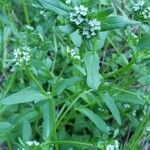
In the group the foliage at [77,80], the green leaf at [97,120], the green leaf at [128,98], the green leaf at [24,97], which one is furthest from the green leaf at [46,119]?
the green leaf at [128,98]

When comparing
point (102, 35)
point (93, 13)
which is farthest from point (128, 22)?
point (102, 35)

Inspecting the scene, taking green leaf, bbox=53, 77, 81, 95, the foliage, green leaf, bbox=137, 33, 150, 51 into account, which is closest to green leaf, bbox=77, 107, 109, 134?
the foliage

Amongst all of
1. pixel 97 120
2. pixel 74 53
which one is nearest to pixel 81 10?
pixel 74 53

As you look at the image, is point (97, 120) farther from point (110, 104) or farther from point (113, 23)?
point (113, 23)

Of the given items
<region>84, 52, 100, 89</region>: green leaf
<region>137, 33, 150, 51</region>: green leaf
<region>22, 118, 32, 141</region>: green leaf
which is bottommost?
<region>22, 118, 32, 141</region>: green leaf

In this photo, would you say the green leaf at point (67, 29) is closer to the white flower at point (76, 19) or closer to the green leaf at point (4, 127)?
the white flower at point (76, 19)

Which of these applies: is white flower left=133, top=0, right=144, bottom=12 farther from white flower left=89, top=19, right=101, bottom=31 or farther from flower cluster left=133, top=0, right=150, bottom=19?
white flower left=89, top=19, right=101, bottom=31
